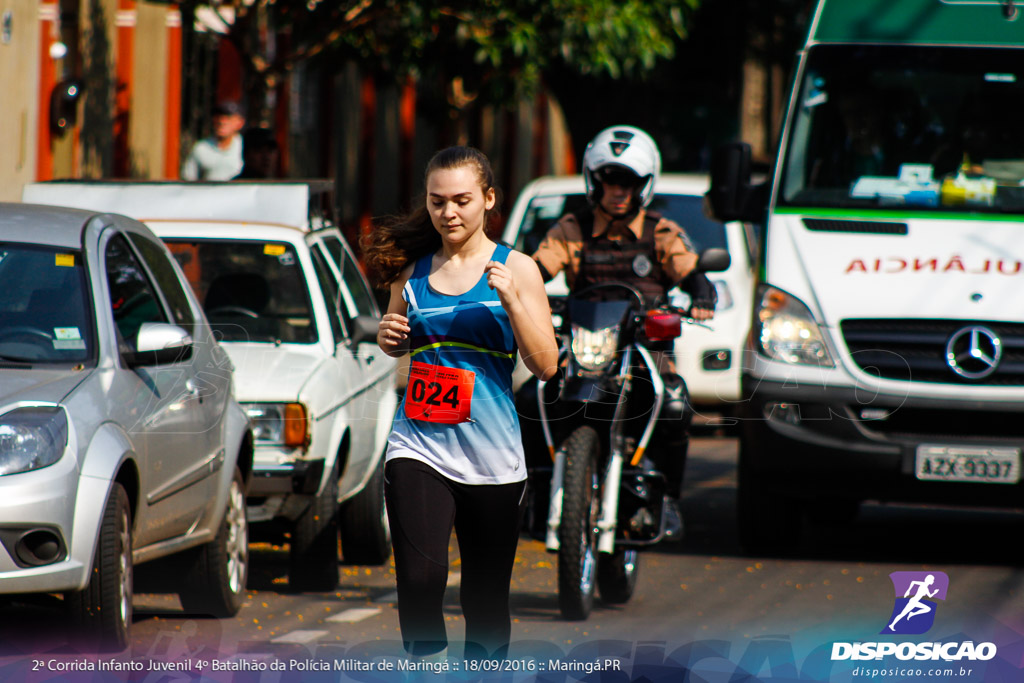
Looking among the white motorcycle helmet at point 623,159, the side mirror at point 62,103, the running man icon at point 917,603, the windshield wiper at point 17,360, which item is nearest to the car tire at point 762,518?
the running man icon at point 917,603

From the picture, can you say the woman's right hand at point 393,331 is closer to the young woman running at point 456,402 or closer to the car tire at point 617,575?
the young woman running at point 456,402

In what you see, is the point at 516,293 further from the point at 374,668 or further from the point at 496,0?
the point at 496,0

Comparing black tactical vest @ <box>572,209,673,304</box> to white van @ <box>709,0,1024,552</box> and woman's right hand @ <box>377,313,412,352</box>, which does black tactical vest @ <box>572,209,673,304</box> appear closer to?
white van @ <box>709,0,1024,552</box>

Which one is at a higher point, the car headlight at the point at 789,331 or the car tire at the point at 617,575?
the car headlight at the point at 789,331

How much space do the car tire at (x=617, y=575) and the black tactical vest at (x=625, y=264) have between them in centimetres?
111

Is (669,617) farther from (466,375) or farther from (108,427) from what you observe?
(466,375)

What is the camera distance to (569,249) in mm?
7711

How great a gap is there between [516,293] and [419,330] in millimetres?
320

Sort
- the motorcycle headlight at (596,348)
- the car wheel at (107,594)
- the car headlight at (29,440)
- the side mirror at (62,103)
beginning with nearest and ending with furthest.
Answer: the car headlight at (29,440) → the car wheel at (107,594) → the motorcycle headlight at (596,348) → the side mirror at (62,103)

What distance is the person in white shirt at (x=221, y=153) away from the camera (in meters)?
13.0

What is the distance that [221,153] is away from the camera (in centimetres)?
1310

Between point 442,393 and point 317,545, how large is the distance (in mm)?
3119

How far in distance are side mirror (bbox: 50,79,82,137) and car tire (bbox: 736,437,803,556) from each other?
327 inches

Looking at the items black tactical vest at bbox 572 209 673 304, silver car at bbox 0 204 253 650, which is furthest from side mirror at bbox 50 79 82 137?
black tactical vest at bbox 572 209 673 304
